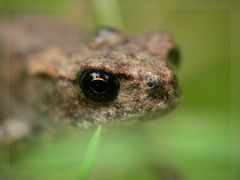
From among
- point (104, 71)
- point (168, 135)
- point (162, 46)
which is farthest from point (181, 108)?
point (104, 71)

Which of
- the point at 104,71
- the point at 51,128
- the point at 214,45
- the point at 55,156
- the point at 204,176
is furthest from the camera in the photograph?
the point at 214,45

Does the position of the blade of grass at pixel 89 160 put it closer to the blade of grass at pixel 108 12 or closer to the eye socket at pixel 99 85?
the eye socket at pixel 99 85

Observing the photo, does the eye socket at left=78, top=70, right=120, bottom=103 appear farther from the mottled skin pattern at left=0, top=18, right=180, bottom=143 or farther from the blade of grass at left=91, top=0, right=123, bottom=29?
the blade of grass at left=91, top=0, right=123, bottom=29

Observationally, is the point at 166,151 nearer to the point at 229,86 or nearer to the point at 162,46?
the point at 162,46

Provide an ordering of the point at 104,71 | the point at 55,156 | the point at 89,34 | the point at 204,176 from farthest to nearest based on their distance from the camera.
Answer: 1. the point at 89,34
2. the point at 55,156
3. the point at 204,176
4. the point at 104,71

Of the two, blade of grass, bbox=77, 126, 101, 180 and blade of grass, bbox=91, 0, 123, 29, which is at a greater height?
blade of grass, bbox=91, 0, 123, 29

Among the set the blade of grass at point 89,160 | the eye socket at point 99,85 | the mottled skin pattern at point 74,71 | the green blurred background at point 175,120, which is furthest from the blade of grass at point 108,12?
the blade of grass at point 89,160

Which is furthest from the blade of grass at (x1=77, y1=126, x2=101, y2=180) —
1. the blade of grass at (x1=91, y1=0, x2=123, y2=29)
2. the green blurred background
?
the blade of grass at (x1=91, y1=0, x2=123, y2=29)
